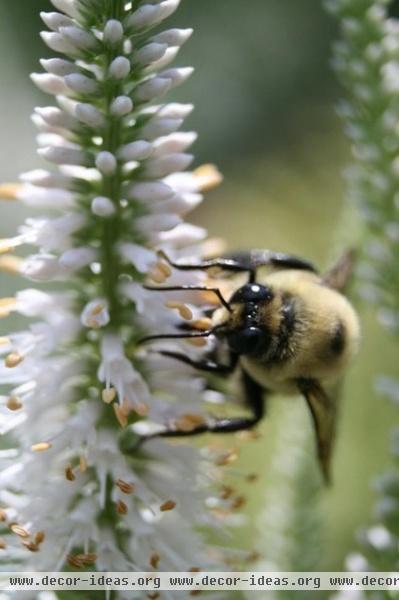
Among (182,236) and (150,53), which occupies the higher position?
(150,53)

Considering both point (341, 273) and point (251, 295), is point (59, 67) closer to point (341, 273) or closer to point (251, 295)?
point (251, 295)

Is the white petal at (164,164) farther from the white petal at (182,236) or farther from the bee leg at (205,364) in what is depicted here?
the bee leg at (205,364)

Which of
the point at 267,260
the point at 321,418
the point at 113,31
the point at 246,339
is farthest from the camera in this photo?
the point at 267,260

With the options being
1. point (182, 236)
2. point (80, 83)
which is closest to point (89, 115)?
point (80, 83)

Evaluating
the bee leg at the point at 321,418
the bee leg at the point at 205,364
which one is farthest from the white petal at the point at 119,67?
the bee leg at the point at 321,418

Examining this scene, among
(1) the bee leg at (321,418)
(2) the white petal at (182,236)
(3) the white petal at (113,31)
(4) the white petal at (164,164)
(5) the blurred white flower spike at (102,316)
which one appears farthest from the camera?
(1) the bee leg at (321,418)
